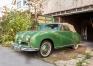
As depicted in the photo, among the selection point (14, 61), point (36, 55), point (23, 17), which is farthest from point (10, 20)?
point (14, 61)

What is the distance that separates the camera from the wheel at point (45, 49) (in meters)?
12.7

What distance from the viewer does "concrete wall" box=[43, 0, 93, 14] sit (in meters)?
16.6

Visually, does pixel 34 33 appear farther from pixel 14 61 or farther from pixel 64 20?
pixel 64 20

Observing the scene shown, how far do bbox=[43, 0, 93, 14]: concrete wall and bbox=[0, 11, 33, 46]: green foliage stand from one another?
86.3 inches

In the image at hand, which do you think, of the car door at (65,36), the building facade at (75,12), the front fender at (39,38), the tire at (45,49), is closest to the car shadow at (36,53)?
the tire at (45,49)

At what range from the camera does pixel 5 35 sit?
19188 millimetres

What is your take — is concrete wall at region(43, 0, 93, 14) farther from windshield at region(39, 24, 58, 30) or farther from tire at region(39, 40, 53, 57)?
tire at region(39, 40, 53, 57)

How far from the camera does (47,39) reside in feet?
42.3

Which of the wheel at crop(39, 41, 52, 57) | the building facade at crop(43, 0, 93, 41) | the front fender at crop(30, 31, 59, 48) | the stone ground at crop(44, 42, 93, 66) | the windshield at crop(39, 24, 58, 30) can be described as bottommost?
the stone ground at crop(44, 42, 93, 66)

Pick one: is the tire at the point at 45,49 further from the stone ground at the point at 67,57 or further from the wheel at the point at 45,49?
the stone ground at the point at 67,57

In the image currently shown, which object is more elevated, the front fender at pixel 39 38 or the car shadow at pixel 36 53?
the front fender at pixel 39 38

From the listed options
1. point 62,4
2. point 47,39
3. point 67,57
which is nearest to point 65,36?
point 47,39

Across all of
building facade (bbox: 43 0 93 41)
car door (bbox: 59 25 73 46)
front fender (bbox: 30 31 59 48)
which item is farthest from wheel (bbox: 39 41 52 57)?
building facade (bbox: 43 0 93 41)

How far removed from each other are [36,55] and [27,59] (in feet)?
3.46
